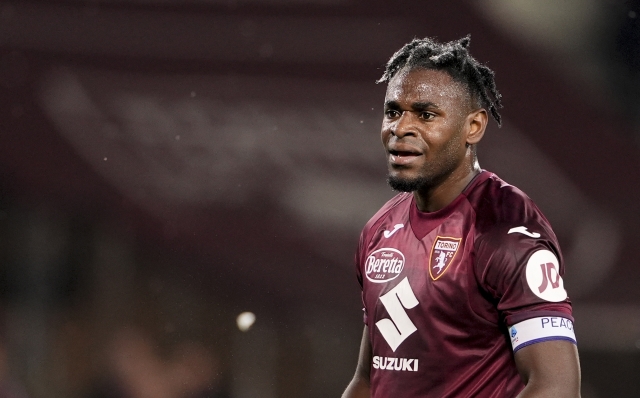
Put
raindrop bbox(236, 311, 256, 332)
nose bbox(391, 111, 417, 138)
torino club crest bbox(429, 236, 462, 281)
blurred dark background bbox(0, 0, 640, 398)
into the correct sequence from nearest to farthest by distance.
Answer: torino club crest bbox(429, 236, 462, 281) < nose bbox(391, 111, 417, 138) < blurred dark background bbox(0, 0, 640, 398) < raindrop bbox(236, 311, 256, 332)

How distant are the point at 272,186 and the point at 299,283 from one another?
73cm

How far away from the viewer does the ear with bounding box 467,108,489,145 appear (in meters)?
2.67

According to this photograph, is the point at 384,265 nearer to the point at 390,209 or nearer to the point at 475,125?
the point at 390,209

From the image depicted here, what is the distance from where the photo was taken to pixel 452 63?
8.81 ft

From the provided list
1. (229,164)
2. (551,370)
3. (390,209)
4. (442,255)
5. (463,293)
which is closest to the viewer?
(551,370)

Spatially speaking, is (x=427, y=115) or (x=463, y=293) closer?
(x=463, y=293)

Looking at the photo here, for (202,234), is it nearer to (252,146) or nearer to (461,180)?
(252,146)

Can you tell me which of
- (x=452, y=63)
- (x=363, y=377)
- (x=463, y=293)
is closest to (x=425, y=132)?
(x=452, y=63)

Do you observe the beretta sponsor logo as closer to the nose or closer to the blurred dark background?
the nose

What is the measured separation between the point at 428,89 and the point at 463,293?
2.09 ft

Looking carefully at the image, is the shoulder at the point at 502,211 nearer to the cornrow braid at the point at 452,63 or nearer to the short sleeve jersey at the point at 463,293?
the short sleeve jersey at the point at 463,293

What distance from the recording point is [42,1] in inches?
248

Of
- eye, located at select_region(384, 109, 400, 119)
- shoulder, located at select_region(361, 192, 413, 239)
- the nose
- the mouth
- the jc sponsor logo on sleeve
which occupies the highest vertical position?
eye, located at select_region(384, 109, 400, 119)

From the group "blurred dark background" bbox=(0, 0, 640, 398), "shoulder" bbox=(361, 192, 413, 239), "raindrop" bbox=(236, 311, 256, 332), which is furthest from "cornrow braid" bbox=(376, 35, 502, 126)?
"raindrop" bbox=(236, 311, 256, 332)
